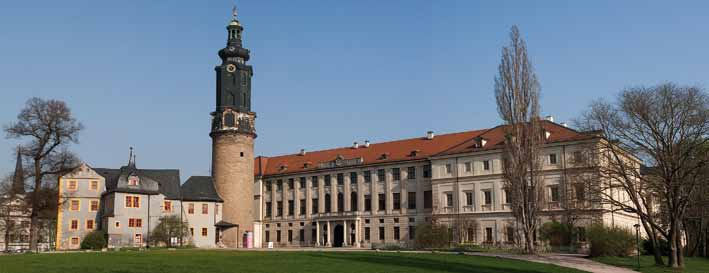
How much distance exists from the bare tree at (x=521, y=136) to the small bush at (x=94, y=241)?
3317cm

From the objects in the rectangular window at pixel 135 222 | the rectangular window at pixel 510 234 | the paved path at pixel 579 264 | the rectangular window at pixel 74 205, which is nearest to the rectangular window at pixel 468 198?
the rectangular window at pixel 510 234

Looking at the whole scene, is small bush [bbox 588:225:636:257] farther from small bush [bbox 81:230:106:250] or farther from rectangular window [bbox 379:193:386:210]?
small bush [bbox 81:230:106:250]

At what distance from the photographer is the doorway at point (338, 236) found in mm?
71625

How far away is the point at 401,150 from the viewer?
2820 inches

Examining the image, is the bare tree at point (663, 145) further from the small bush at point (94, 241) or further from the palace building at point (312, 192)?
the small bush at point (94, 241)

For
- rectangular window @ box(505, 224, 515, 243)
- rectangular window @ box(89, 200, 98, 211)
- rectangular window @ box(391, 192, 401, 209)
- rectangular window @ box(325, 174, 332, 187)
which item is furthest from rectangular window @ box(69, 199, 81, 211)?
rectangular window @ box(505, 224, 515, 243)

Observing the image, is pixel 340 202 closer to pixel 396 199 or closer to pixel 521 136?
pixel 396 199

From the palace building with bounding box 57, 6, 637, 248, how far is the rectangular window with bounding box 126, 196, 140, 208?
0.09 metres

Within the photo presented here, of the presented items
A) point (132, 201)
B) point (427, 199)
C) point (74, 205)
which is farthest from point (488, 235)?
point (74, 205)

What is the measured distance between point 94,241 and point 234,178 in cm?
1719

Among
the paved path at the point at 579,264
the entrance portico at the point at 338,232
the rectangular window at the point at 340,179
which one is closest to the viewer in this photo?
the paved path at the point at 579,264

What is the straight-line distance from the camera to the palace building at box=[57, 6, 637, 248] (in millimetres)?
61031

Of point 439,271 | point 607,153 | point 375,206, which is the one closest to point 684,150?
point 607,153

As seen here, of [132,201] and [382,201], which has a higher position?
[132,201]
